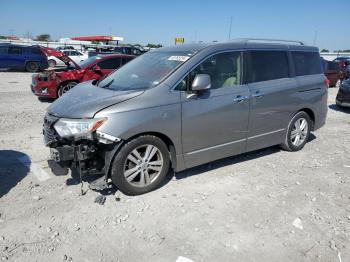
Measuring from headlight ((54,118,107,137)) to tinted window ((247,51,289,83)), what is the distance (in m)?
2.41

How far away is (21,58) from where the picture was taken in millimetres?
20828

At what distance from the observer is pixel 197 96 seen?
4.31m

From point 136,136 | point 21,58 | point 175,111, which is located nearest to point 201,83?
point 175,111

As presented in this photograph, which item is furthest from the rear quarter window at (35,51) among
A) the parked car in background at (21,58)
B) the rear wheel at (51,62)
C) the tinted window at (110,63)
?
the tinted window at (110,63)

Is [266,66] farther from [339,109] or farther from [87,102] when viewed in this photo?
[339,109]

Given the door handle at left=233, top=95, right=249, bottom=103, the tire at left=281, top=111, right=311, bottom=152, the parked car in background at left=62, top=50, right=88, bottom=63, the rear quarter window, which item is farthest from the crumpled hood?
the parked car in background at left=62, top=50, right=88, bottom=63

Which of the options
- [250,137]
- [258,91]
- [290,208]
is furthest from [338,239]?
[258,91]

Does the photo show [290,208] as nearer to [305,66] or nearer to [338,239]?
[338,239]

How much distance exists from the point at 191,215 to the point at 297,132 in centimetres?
314

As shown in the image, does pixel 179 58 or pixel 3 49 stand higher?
pixel 179 58

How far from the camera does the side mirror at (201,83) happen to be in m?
4.14

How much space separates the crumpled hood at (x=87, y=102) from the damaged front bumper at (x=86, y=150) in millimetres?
183

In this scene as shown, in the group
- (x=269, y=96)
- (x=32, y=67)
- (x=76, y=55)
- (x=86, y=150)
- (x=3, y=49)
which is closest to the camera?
(x=86, y=150)

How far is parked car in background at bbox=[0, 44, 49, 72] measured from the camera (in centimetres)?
2045
